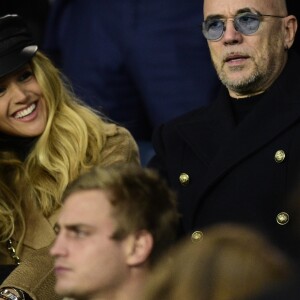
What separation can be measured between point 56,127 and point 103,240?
1952mm

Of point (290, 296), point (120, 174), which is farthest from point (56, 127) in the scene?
point (290, 296)

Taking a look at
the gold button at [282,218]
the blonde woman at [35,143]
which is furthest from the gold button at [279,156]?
the blonde woman at [35,143]

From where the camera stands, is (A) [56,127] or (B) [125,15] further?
(B) [125,15]

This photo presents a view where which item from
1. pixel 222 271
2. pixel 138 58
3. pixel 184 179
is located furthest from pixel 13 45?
pixel 222 271

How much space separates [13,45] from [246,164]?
1190 mm

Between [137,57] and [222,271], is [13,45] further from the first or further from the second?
[222,271]

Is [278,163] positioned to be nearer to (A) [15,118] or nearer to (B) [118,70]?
(A) [15,118]

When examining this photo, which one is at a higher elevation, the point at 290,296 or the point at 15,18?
the point at 15,18

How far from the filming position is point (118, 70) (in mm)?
4934

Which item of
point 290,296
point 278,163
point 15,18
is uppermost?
point 15,18

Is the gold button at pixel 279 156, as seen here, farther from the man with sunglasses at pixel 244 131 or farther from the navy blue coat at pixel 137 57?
the navy blue coat at pixel 137 57

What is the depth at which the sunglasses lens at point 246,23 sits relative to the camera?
11.6 feet

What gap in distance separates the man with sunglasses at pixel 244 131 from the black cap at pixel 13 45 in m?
0.78

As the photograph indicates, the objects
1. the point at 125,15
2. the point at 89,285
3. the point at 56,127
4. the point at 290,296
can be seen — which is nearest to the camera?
the point at 290,296
